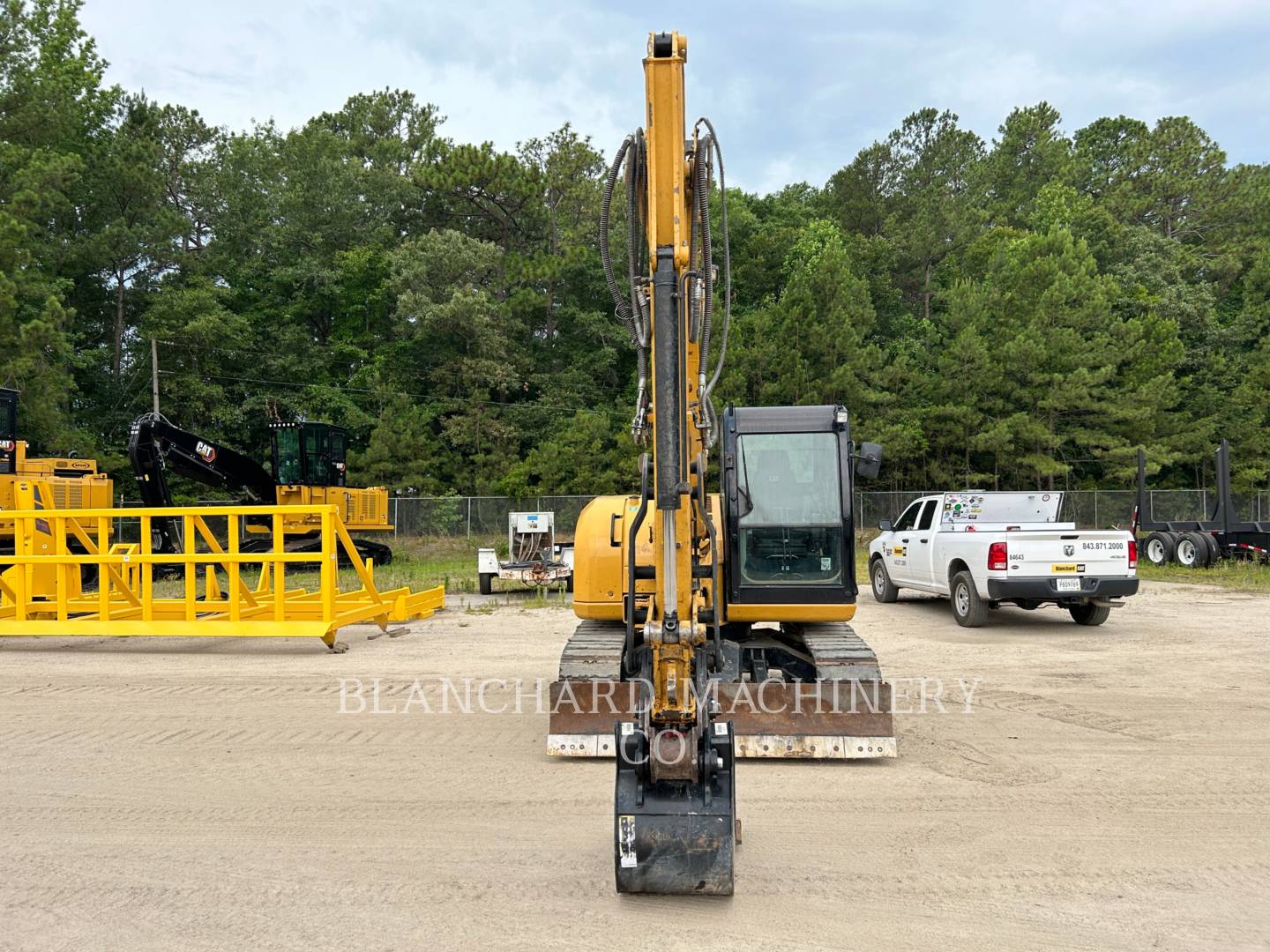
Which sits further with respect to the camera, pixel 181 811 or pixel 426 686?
pixel 426 686

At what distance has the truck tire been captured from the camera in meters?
16.7

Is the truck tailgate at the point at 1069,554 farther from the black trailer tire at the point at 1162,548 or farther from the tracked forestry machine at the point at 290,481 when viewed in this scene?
the tracked forestry machine at the point at 290,481

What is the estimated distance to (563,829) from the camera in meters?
5.25

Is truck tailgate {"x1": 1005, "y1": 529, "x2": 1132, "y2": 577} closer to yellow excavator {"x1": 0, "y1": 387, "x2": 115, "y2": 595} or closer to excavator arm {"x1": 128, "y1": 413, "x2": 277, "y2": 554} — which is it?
excavator arm {"x1": 128, "y1": 413, "x2": 277, "y2": 554}

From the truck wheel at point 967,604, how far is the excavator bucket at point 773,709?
6928 mm

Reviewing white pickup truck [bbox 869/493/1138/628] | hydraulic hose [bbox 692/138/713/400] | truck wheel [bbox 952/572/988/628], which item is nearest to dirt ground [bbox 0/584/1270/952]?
hydraulic hose [bbox 692/138/713/400]

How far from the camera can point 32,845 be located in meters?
5.11

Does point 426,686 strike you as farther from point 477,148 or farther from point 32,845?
point 477,148

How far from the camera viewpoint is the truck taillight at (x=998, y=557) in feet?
41.2

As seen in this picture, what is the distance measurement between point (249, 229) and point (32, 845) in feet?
146

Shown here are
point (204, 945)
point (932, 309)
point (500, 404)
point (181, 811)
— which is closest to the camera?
point (204, 945)

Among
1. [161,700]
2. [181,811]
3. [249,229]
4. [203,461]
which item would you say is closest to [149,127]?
A: [249,229]

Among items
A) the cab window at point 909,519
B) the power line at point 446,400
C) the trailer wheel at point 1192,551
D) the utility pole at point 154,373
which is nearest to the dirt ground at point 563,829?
the cab window at point 909,519

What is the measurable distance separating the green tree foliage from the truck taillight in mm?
20779
